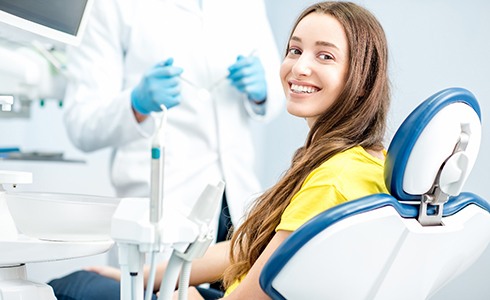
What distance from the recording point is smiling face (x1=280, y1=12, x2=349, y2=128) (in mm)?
1238

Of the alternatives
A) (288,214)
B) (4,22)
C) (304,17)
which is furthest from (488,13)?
(4,22)

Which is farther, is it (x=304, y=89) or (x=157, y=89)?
(x=157, y=89)

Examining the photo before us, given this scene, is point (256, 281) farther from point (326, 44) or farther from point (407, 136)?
point (326, 44)

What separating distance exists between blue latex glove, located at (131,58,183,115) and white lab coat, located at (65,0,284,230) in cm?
6

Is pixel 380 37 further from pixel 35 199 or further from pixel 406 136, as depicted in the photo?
pixel 35 199

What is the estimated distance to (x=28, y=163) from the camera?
9.17ft

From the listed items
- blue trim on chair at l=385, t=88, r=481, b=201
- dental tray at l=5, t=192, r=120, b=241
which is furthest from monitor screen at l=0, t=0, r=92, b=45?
blue trim on chair at l=385, t=88, r=481, b=201

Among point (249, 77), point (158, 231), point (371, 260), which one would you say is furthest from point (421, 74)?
point (158, 231)

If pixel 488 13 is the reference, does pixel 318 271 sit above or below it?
below

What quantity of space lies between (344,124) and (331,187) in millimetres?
229

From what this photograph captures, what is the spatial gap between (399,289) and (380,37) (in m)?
0.52

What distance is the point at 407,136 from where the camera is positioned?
0.92 metres

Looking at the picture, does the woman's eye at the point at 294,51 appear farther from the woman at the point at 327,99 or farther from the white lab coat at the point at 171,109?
the white lab coat at the point at 171,109

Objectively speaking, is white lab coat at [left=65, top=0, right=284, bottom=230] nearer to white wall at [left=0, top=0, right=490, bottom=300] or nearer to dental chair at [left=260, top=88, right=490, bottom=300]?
white wall at [left=0, top=0, right=490, bottom=300]
